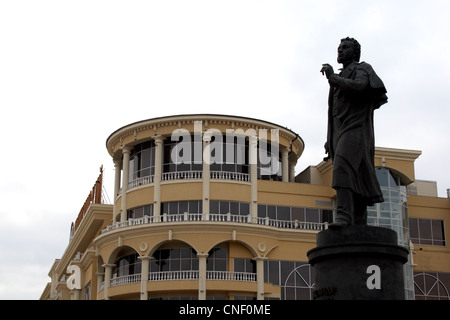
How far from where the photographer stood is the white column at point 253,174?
4366 cm

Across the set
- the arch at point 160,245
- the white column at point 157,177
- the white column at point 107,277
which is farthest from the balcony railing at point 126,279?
the white column at point 157,177

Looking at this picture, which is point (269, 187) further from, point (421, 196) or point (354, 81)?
point (354, 81)

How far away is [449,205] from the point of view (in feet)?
162

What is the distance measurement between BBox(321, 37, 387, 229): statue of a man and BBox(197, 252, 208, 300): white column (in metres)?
30.3

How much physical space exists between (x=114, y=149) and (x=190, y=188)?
7908mm

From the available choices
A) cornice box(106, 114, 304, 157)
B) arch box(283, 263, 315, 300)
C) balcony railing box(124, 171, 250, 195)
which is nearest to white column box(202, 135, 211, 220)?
balcony railing box(124, 171, 250, 195)

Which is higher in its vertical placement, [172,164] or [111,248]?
[172,164]

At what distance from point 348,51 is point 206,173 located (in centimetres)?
3270

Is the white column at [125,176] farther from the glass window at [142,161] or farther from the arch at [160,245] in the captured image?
the arch at [160,245]

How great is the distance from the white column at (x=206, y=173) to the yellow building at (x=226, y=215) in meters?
0.06

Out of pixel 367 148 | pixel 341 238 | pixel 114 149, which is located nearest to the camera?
pixel 341 238
